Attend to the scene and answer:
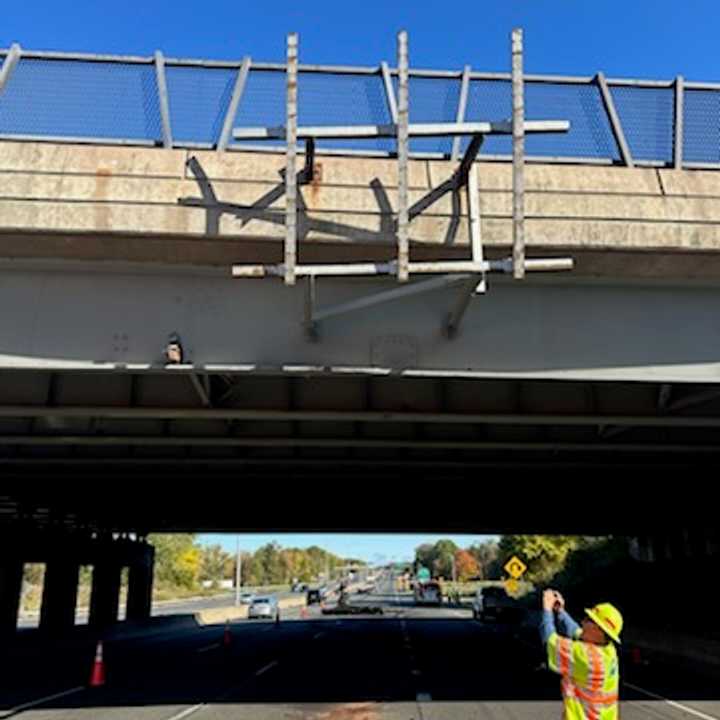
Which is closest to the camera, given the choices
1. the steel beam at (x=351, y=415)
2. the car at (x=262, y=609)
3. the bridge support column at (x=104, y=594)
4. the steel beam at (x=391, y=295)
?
the steel beam at (x=391, y=295)

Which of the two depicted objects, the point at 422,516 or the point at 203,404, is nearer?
the point at 203,404

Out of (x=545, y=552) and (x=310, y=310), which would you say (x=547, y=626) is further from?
(x=545, y=552)

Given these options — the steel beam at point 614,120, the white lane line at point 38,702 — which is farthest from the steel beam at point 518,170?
the white lane line at point 38,702

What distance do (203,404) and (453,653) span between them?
16.0 m

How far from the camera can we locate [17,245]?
1028 cm

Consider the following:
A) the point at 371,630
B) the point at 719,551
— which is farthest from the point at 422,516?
the point at 719,551

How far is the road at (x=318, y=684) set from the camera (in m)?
13.4

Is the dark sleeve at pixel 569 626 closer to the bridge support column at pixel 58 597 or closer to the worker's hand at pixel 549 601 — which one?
the worker's hand at pixel 549 601

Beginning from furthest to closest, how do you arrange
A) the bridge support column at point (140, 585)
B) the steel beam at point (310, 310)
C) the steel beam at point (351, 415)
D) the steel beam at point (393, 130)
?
the bridge support column at point (140, 585) < the steel beam at point (351, 415) < the steel beam at point (310, 310) < the steel beam at point (393, 130)

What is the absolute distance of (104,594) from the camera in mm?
43688

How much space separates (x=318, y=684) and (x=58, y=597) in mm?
25476

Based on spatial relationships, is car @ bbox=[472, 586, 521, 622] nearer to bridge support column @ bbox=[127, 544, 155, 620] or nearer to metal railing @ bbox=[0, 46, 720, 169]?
bridge support column @ bbox=[127, 544, 155, 620]

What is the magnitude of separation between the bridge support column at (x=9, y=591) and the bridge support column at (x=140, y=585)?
1204 centimetres

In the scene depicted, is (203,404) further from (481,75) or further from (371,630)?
(371,630)
